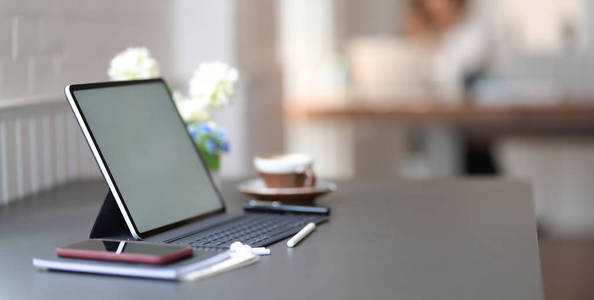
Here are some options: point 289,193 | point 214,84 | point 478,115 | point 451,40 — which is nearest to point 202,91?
point 214,84

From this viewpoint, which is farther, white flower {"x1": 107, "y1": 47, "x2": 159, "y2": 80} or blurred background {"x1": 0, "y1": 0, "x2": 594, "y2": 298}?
blurred background {"x1": 0, "y1": 0, "x2": 594, "y2": 298}

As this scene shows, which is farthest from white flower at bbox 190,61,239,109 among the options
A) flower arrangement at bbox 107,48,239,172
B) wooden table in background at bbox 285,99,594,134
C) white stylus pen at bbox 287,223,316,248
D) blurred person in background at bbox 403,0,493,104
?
blurred person in background at bbox 403,0,493,104

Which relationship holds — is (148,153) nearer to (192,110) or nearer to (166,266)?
(192,110)

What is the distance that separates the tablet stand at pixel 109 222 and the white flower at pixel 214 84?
0.39 m

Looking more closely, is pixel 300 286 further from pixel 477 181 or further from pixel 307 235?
pixel 477 181

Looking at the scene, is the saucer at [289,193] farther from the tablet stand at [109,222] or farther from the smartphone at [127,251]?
the smartphone at [127,251]

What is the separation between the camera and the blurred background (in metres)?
1.88

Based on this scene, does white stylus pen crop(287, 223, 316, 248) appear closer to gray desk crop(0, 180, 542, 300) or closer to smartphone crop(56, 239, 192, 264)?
gray desk crop(0, 180, 542, 300)

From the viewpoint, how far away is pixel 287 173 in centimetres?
159

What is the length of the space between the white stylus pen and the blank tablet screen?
0.20 m

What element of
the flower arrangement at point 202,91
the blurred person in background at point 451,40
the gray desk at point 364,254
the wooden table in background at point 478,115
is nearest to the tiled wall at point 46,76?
the gray desk at point 364,254

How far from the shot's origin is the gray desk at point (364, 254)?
97 centimetres

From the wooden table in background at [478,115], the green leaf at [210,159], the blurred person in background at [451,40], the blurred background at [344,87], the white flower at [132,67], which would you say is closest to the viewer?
the white flower at [132,67]

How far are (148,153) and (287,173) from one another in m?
0.32
